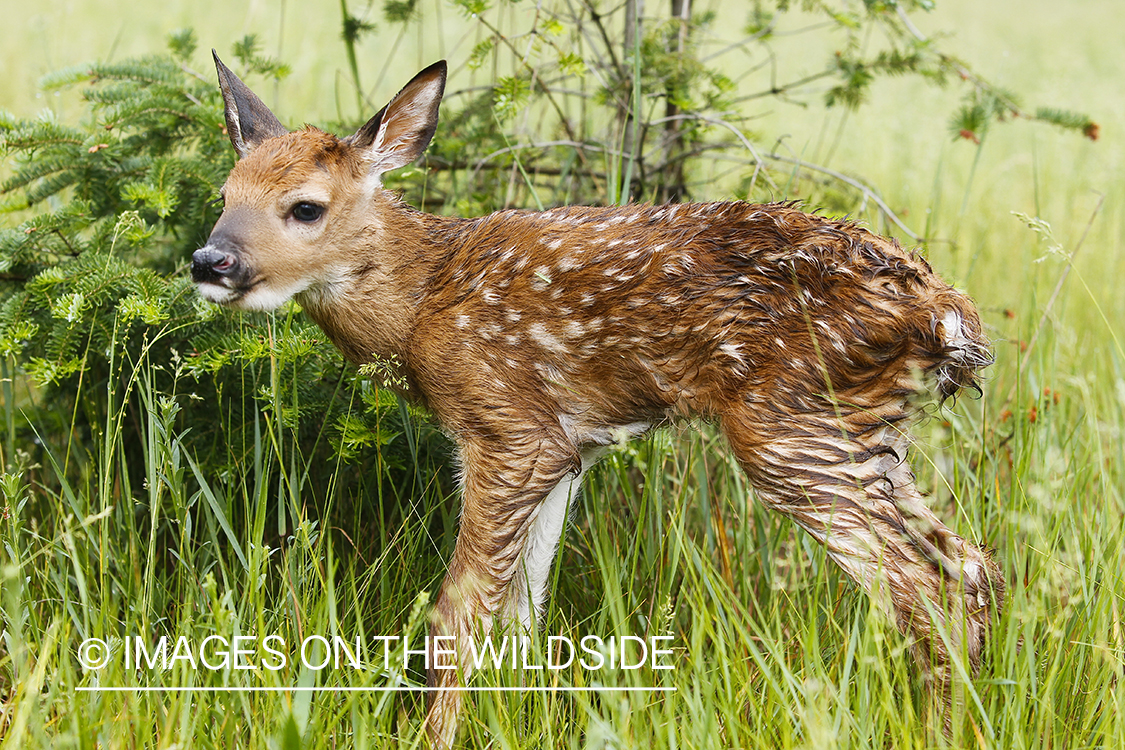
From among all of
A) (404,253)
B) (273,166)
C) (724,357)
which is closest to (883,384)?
(724,357)

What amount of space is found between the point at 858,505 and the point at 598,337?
86 cm

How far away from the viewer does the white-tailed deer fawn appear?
9.10 feet

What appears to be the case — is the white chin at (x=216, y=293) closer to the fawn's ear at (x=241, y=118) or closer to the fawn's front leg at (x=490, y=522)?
the fawn's ear at (x=241, y=118)

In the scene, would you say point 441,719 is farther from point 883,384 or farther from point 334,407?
point 883,384

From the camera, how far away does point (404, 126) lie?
334 cm

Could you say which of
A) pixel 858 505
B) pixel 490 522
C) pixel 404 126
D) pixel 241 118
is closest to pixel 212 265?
pixel 241 118

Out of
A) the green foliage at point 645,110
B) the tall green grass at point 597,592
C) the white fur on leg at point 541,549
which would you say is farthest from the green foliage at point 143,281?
the green foliage at point 645,110

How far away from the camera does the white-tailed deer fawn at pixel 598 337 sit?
277cm

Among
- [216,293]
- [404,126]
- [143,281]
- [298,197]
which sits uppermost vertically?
[404,126]

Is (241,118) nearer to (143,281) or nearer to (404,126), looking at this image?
(404,126)

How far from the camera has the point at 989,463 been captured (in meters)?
4.14

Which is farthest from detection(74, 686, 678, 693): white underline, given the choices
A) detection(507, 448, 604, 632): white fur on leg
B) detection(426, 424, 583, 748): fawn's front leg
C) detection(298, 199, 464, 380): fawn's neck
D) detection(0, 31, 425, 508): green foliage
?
detection(298, 199, 464, 380): fawn's neck

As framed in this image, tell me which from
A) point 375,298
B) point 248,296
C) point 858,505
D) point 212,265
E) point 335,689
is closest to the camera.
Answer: point 335,689

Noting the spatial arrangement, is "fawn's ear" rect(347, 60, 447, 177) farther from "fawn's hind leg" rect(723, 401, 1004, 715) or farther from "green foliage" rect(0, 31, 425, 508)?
"fawn's hind leg" rect(723, 401, 1004, 715)
